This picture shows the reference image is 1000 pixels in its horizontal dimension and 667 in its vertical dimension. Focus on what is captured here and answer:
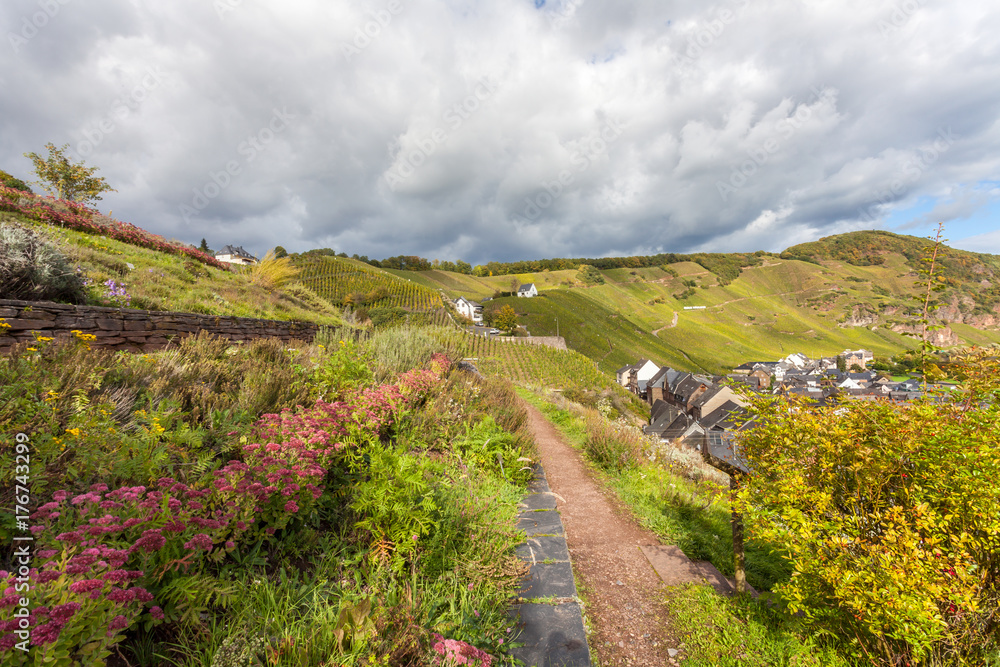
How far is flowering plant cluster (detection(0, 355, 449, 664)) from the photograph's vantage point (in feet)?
3.53

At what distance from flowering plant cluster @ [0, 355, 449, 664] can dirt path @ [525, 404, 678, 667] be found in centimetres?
234

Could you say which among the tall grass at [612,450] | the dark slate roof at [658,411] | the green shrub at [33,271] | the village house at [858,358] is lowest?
the dark slate roof at [658,411]

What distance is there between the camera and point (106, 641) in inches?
42.4

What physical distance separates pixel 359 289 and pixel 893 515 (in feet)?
217

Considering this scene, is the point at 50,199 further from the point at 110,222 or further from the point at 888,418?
the point at 888,418

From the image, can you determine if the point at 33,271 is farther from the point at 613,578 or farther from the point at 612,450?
the point at 612,450

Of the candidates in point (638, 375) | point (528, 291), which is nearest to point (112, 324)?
point (638, 375)

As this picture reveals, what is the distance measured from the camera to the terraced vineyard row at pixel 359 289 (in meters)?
58.8

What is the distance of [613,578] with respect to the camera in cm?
347

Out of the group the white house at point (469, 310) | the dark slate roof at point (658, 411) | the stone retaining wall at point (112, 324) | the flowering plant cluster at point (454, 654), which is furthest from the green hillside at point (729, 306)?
the flowering plant cluster at point (454, 654)

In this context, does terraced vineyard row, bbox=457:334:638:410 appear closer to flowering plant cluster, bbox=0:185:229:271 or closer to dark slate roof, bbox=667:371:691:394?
flowering plant cluster, bbox=0:185:229:271

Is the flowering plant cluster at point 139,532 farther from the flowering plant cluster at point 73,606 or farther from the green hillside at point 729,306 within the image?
the green hillside at point 729,306

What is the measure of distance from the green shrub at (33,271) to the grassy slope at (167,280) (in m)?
0.71

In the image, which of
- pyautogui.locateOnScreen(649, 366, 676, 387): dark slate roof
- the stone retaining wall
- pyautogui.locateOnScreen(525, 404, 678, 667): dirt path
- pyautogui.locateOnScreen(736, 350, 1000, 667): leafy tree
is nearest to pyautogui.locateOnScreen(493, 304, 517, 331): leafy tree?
pyautogui.locateOnScreen(649, 366, 676, 387): dark slate roof
